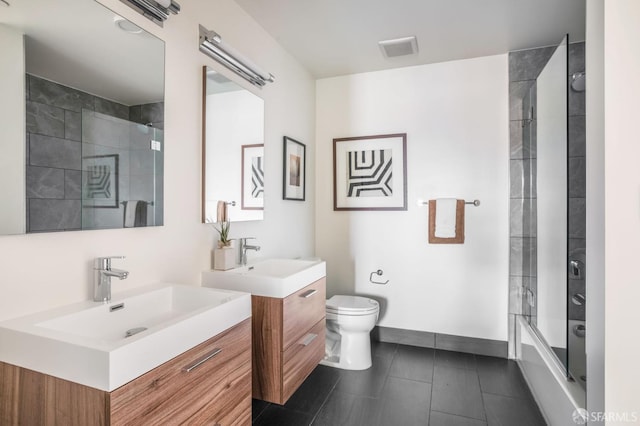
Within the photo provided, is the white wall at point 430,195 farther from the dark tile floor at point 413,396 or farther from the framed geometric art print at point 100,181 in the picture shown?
the framed geometric art print at point 100,181

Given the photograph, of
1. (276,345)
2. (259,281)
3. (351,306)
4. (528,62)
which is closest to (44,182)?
(259,281)

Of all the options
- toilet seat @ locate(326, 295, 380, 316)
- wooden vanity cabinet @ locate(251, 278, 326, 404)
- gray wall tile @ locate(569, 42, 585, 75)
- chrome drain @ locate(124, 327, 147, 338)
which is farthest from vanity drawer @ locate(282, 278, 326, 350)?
gray wall tile @ locate(569, 42, 585, 75)

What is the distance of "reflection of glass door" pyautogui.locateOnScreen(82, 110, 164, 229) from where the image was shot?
4.13ft

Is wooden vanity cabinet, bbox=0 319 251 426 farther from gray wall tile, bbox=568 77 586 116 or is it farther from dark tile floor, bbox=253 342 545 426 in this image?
gray wall tile, bbox=568 77 586 116

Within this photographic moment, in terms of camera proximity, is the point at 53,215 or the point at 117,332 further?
the point at 117,332

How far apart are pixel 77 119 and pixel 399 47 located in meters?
2.27

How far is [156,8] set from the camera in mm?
1453

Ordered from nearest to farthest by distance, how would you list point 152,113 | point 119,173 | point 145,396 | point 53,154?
point 145,396 < point 53,154 < point 119,173 < point 152,113

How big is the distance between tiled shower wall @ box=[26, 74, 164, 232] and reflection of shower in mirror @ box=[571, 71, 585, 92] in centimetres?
245

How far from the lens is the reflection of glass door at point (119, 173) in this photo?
1259mm

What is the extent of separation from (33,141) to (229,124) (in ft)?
3.51

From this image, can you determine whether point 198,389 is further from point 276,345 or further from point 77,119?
point 77,119

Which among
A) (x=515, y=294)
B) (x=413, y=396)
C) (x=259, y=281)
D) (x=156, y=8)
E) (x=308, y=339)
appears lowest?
(x=413, y=396)

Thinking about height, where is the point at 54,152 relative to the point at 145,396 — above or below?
above
